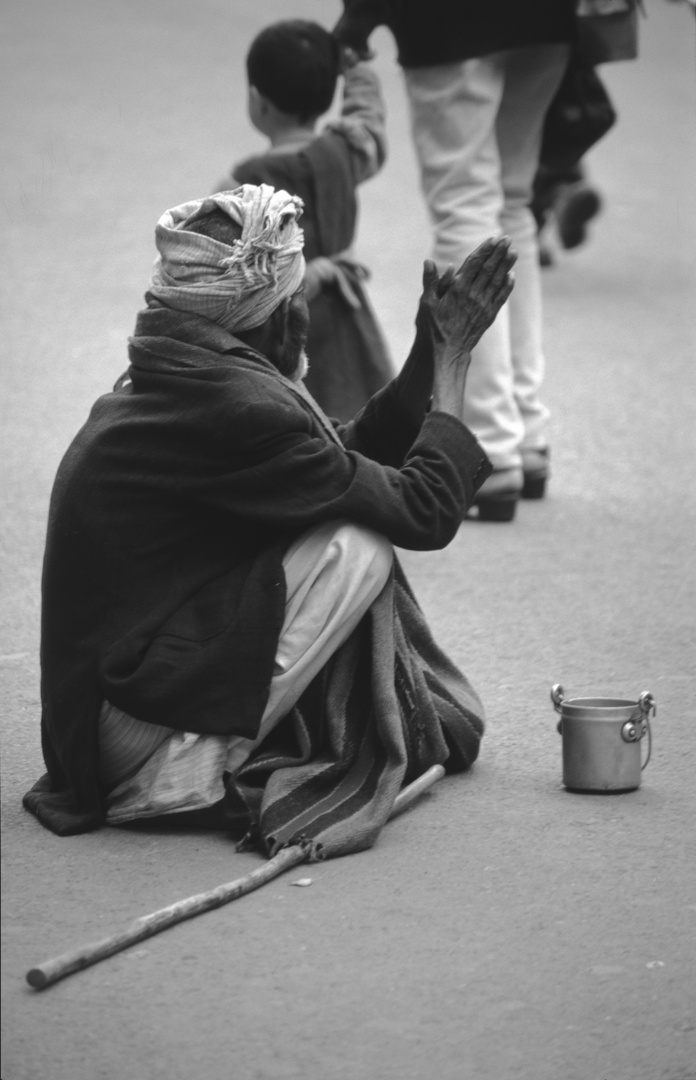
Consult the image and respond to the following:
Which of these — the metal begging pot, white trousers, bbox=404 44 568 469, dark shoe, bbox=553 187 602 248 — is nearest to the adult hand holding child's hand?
the metal begging pot

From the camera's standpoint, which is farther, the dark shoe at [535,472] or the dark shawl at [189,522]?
the dark shoe at [535,472]

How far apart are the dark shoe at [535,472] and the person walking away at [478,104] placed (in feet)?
0.75

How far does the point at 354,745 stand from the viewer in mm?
3350

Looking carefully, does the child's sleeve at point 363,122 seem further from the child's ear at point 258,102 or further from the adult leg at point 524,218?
the adult leg at point 524,218

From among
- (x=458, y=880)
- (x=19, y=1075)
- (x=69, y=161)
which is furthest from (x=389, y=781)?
(x=69, y=161)

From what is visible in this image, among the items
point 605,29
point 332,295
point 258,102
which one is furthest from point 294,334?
point 605,29

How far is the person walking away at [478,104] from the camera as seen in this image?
5.52 meters

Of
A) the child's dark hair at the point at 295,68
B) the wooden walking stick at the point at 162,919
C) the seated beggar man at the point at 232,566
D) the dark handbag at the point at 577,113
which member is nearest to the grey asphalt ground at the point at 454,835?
the wooden walking stick at the point at 162,919

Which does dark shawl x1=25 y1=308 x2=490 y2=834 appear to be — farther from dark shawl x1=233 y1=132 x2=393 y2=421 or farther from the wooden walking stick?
dark shawl x1=233 y1=132 x2=393 y2=421

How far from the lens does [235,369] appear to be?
3178mm

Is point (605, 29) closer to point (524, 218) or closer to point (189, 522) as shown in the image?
point (524, 218)

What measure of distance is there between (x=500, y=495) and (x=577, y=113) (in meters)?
1.29

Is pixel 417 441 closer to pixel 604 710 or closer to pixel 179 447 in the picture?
pixel 179 447

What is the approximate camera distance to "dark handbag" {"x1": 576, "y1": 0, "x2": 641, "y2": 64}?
220 inches
